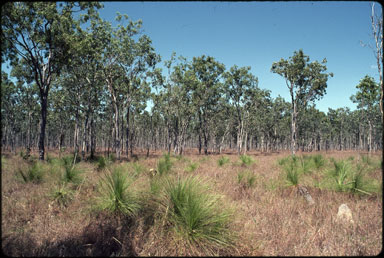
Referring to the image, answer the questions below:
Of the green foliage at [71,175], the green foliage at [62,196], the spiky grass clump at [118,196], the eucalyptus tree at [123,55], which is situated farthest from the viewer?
the eucalyptus tree at [123,55]

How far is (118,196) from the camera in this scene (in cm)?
376

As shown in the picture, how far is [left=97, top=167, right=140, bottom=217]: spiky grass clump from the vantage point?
3664mm

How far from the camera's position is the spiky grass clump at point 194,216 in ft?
9.05

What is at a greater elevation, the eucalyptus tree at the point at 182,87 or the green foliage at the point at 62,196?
the eucalyptus tree at the point at 182,87

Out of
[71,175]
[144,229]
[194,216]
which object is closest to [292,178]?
[194,216]

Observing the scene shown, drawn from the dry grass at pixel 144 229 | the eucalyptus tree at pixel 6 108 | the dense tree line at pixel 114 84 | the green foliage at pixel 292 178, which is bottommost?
the dry grass at pixel 144 229

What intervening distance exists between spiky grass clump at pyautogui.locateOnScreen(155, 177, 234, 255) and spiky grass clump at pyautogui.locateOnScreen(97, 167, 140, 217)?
74cm

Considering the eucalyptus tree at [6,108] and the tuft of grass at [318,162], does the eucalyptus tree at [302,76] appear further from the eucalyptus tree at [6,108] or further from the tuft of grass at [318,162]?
the eucalyptus tree at [6,108]

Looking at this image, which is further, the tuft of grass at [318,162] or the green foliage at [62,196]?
the tuft of grass at [318,162]

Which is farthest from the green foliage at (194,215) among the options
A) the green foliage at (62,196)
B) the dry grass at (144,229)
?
the green foliage at (62,196)

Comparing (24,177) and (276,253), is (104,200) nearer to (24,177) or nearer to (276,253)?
(24,177)

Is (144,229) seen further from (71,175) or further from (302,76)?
(302,76)

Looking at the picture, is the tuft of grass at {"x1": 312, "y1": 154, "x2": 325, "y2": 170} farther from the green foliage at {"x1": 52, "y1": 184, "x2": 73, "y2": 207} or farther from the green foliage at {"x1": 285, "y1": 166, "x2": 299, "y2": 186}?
the green foliage at {"x1": 52, "y1": 184, "x2": 73, "y2": 207}

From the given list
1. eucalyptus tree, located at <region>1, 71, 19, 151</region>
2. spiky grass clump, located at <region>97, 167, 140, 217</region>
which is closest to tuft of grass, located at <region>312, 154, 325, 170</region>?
spiky grass clump, located at <region>97, 167, 140, 217</region>
